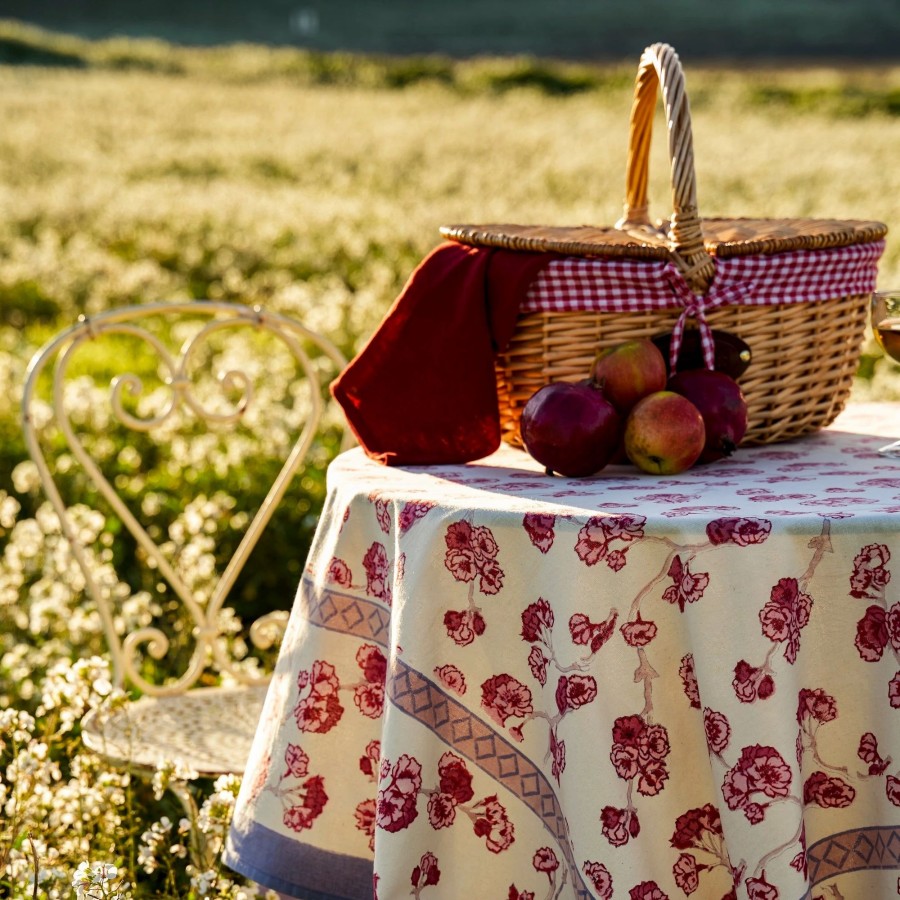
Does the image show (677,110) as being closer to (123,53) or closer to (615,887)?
(615,887)

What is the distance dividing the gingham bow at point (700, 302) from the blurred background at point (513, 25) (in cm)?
3944

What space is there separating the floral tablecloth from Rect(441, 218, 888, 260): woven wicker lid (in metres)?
0.45

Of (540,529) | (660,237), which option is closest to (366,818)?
(540,529)

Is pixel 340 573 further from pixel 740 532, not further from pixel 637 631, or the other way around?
pixel 740 532

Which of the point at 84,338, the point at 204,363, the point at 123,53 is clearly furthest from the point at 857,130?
the point at 123,53

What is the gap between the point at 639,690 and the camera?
1.91 meters

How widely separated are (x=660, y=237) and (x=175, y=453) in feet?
9.57

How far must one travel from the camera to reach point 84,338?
311 cm

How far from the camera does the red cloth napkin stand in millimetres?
2424

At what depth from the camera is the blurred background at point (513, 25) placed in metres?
44.2

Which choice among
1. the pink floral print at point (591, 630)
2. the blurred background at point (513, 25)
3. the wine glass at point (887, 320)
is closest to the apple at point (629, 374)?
the wine glass at point (887, 320)

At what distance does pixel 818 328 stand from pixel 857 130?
1956 centimetres

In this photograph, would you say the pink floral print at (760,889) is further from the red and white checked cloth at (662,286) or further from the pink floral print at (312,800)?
the red and white checked cloth at (662,286)

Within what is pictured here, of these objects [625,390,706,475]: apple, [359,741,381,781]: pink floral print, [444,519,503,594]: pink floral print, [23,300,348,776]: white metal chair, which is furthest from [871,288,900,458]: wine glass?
[23,300,348,776]: white metal chair
